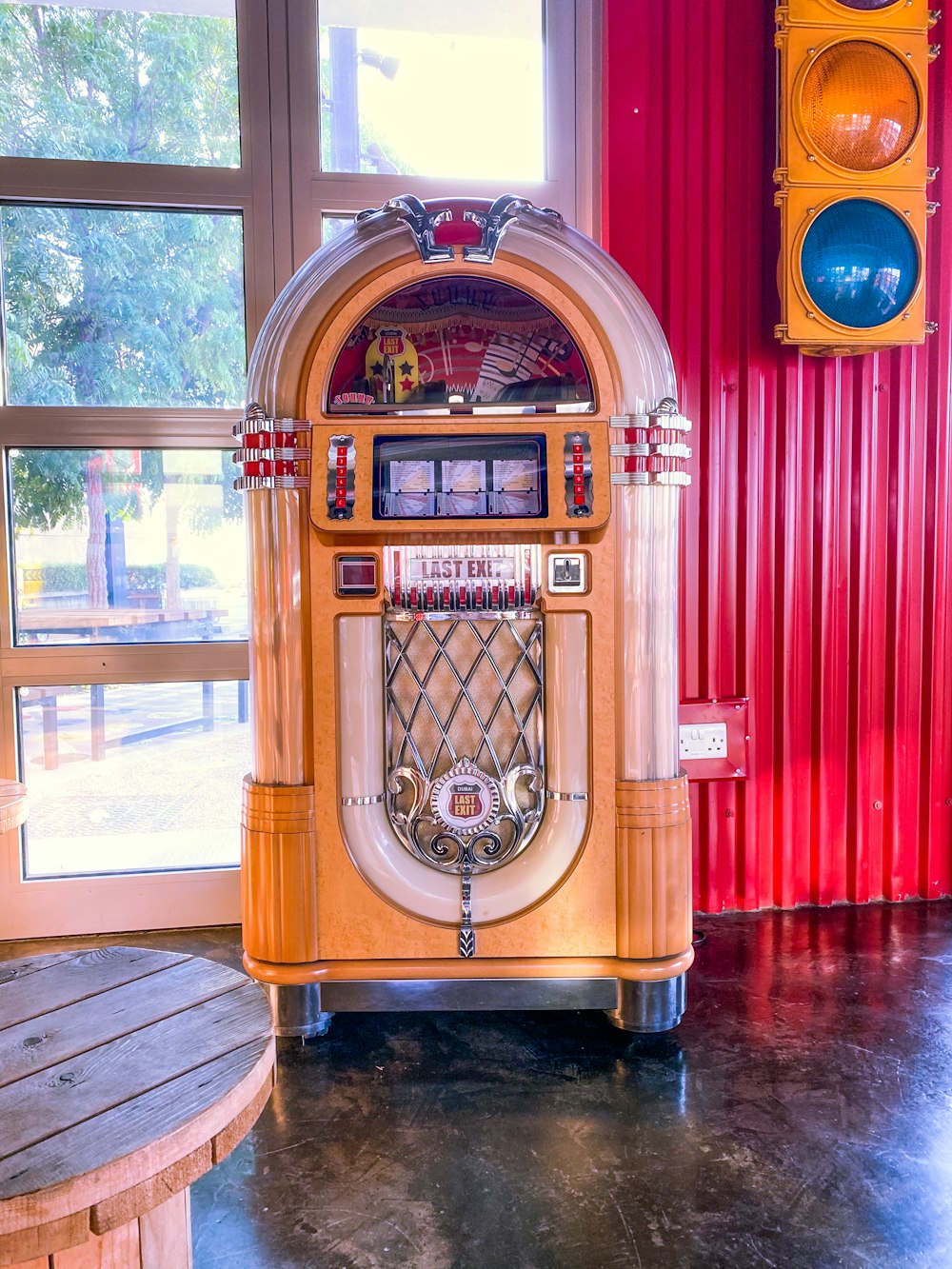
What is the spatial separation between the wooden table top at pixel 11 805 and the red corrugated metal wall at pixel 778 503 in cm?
201

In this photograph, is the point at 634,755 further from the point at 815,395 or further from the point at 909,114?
the point at 909,114

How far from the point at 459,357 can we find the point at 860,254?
52.7 inches

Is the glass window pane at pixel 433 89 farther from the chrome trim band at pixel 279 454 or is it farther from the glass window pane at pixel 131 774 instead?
the glass window pane at pixel 131 774

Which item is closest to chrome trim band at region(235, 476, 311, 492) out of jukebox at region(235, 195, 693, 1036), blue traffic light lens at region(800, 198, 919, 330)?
jukebox at region(235, 195, 693, 1036)

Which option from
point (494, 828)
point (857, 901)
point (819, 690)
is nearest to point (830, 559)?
point (819, 690)

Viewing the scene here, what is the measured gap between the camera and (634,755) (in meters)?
2.15

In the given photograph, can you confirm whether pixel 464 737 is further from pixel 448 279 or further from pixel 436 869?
pixel 448 279

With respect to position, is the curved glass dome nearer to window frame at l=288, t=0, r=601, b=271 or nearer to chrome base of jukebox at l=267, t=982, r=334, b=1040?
window frame at l=288, t=0, r=601, b=271

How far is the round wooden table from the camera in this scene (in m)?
0.85

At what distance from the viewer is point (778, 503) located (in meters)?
2.90

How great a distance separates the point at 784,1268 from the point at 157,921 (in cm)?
212

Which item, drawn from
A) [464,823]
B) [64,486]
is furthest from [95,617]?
[464,823]

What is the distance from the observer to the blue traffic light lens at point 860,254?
2594 millimetres

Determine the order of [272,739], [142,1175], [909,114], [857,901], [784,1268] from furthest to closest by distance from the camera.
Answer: [857,901] < [909,114] < [272,739] < [784,1268] < [142,1175]
